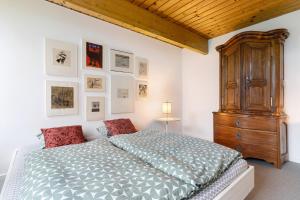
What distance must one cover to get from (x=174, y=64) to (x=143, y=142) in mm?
2850

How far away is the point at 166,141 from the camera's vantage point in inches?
76.2

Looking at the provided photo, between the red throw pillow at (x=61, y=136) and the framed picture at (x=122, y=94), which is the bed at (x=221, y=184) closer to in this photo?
the red throw pillow at (x=61, y=136)

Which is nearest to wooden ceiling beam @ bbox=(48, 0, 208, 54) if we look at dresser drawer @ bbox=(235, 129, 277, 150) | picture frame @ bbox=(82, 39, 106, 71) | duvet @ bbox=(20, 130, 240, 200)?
picture frame @ bbox=(82, 39, 106, 71)

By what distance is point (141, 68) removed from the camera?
3.61 meters

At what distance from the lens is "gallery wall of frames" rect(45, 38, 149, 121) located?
2.55m

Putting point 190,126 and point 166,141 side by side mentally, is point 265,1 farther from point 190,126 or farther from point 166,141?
point 190,126

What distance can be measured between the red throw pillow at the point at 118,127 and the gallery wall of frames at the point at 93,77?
0.27 m

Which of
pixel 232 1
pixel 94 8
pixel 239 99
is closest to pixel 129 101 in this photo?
pixel 94 8

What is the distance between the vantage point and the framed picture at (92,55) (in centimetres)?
283

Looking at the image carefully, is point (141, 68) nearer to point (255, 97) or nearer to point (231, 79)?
point (231, 79)

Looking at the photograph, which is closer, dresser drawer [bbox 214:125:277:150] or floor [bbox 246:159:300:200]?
floor [bbox 246:159:300:200]

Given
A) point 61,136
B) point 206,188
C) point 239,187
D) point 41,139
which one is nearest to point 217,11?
point 239,187

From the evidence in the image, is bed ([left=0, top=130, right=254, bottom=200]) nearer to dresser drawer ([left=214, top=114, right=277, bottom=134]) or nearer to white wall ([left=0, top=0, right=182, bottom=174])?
white wall ([left=0, top=0, right=182, bottom=174])

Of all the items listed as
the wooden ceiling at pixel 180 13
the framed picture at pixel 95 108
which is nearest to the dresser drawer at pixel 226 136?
the wooden ceiling at pixel 180 13
